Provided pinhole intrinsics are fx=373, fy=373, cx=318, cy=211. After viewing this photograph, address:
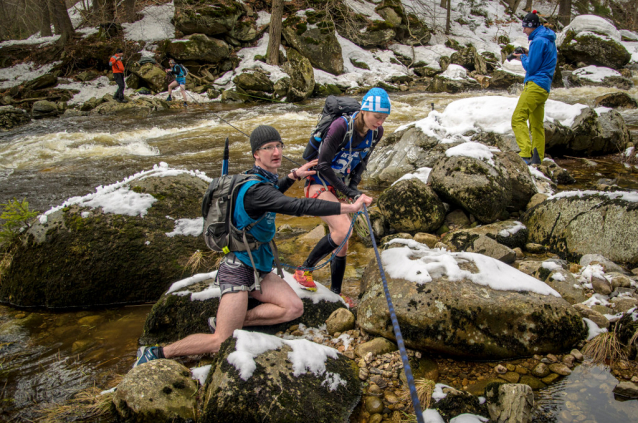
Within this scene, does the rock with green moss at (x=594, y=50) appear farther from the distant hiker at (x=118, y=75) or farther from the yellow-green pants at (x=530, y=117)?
the distant hiker at (x=118, y=75)

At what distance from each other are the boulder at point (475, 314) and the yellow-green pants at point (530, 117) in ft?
15.6

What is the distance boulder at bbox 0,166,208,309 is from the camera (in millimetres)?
4402

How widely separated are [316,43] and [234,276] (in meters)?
21.1

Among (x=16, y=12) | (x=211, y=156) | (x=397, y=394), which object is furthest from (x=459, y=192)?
(x=16, y=12)

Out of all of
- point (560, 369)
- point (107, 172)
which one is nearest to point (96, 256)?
point (560, 369)

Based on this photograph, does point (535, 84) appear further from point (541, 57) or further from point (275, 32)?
point (275, 32)

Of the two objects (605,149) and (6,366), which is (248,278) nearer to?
(6,366)

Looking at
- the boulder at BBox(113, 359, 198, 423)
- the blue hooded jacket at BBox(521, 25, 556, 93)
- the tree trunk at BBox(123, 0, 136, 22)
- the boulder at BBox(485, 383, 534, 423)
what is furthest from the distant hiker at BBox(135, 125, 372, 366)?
the tree trunk at BBox(123, 0, 136, 22)

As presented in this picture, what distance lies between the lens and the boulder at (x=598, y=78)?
57.3 feet

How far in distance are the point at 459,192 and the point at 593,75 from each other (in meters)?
19.0

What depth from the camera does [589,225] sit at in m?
4.66

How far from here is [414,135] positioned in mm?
8688

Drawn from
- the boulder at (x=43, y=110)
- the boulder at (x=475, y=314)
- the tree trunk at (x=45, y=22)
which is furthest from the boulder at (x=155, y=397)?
the tree trunk at (x=45, y=22)

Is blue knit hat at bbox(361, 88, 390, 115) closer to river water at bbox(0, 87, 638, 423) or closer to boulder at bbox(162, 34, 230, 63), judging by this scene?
river water at bbox(0, 87, 638, 423)
